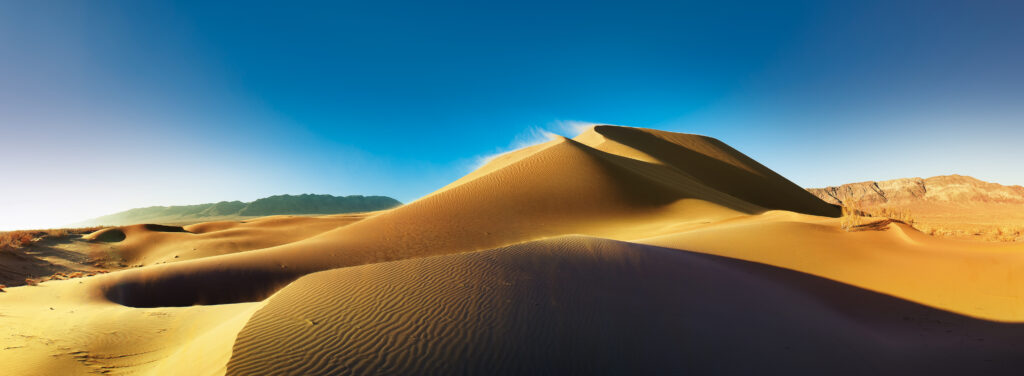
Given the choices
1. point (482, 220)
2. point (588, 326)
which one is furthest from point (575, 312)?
point (482, 220)

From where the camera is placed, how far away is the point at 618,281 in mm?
5809

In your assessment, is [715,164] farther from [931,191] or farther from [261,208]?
[261,208]

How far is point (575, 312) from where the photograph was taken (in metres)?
4.53

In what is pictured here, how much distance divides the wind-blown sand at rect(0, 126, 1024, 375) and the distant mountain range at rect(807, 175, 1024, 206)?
6155cm

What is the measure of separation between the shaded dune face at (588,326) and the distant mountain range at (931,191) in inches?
2516

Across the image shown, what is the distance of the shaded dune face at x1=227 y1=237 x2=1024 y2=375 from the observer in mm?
3518

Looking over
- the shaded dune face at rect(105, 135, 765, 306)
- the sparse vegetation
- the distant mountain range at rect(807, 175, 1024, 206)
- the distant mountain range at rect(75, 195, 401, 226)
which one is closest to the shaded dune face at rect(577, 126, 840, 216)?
the shaded dune face at rect(105, 135, 765, 306)

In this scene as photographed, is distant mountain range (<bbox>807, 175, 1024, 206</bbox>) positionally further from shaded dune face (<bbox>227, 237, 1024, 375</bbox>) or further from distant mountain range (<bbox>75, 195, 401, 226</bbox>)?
distant mountain range (<bbox>75, 195, 401, 226</bbox>)

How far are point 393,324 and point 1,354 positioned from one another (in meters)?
4.56

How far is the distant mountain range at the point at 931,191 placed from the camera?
6481 centimetres

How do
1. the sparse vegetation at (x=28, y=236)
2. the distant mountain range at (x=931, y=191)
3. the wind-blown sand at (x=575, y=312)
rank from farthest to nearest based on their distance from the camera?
the distant mountain range at (x=931, y=191) → the sparse vegetation at (x=28, y=236) → the wind-blown sand at (x=575, y=312)

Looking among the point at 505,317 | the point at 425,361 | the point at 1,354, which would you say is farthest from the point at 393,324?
the point at 1,354

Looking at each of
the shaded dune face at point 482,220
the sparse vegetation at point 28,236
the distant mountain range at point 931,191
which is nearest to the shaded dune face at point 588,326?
the shaded dune face at point 482,220

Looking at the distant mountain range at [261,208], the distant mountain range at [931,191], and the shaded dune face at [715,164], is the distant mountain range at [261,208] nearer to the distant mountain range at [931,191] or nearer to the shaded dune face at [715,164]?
the shaded dune face at [715,164]
